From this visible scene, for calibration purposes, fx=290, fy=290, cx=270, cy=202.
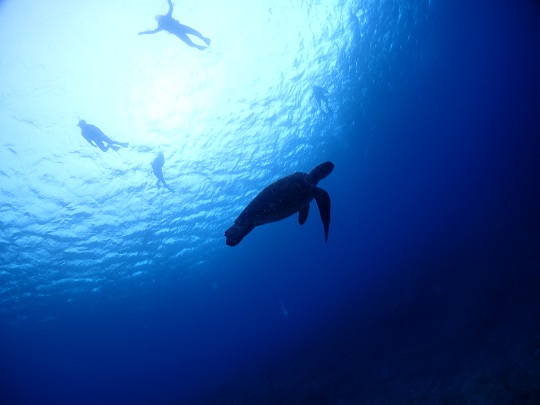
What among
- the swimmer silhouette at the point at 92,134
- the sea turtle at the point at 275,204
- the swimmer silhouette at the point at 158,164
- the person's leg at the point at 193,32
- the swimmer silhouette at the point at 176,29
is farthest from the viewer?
the swimmer silhouette at the point at 158,164

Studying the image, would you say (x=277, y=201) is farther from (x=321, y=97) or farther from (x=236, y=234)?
(x=321, y=97)

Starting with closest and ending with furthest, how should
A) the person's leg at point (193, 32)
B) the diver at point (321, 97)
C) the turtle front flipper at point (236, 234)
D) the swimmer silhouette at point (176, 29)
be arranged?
the turtle front flipper at point (236, 234), the swimmer silhouette at point (176, 29), the person's leg at point (193, 32), the diver at point (321, 97)

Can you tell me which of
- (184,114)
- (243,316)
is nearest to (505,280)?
(184,114)

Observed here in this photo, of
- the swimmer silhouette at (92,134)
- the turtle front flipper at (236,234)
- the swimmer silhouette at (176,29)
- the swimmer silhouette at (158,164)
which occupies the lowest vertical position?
the turtle front flipper at (236,234)

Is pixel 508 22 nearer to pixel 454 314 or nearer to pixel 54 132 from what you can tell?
pixel 454 314

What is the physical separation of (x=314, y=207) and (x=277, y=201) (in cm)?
2794

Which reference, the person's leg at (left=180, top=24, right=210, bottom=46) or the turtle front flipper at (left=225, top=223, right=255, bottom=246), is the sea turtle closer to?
the turtle front flipper at (left=225, top=223, right=255, bottom=246)

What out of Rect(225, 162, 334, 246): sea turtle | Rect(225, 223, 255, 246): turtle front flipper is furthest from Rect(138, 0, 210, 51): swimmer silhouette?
Rect(225, 223, 255, 246): turtle front flipper

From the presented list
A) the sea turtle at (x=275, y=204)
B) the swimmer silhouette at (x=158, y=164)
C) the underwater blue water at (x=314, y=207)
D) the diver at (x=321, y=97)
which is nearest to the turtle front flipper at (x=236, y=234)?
the sea turtle at (x=275, y=204)

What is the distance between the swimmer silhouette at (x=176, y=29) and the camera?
35.6 feet

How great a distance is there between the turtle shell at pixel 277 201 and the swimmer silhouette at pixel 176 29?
30.9 ft

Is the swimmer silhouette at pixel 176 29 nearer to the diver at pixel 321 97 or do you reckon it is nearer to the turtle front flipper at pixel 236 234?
the diver at pixel 321 97

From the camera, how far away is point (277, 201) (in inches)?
170

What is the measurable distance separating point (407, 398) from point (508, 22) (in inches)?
1303
